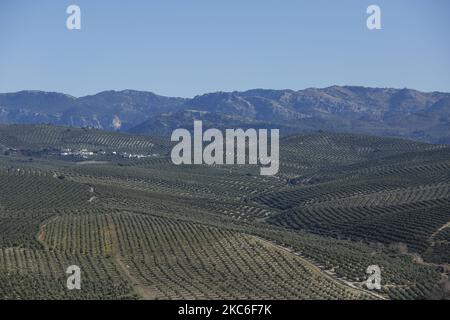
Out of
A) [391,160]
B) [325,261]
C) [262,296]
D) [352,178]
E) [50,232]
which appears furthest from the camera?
[391,160]

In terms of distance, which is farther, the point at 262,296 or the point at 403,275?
the point at 403,275

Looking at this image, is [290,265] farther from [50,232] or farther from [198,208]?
[198,208]

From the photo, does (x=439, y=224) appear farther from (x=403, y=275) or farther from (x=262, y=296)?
(x=262, y=296)
